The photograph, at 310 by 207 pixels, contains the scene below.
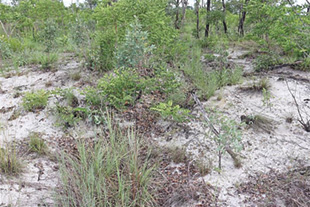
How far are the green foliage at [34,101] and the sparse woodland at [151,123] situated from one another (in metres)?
0.02

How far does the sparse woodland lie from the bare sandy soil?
0.01m

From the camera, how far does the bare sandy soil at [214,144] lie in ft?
8.07

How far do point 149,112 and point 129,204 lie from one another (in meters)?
1.88

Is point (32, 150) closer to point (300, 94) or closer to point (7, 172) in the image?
point (7, 172)

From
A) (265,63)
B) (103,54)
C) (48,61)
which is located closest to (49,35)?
(48,61)

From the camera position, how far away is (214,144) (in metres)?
3.19

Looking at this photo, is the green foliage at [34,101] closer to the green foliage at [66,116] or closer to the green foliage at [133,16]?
the green foliage at [66,116]

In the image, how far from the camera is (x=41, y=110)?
4.05 m

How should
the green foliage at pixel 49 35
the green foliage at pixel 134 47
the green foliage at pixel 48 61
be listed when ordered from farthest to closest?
the green foliage at pixel 49 35
the green foliage at pixel 48 61
the green foliage at pixel 134 47

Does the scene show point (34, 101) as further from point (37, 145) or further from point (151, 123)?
point (151, 123)

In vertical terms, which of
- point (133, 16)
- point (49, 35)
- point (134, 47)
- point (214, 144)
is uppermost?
point (133, 16)

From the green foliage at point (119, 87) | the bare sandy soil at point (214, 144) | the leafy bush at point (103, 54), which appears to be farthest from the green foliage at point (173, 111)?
the leafy bush at point (103, 54)

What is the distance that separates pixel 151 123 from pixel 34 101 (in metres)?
1.95

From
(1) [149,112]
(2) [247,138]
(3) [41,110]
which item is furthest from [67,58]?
(2) [247,138]
